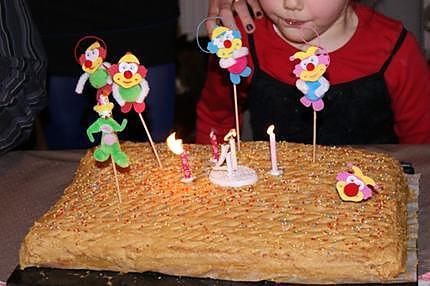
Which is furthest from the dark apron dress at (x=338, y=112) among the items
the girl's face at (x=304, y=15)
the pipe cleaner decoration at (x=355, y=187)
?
the pipe cleaner decoration at (x=355, y=187)

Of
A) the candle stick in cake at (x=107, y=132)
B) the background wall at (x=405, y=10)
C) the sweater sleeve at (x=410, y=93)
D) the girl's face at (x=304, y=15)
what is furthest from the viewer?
the background wall at (x=405, y=10)

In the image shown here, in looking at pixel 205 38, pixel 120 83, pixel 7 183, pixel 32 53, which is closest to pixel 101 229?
pixel 120 83

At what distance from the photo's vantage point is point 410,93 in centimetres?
187

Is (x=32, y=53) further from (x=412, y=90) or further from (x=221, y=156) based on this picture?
(x=412, y=90)

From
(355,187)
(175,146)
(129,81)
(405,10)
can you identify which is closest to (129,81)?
(129,81)

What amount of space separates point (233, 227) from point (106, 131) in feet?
0.79

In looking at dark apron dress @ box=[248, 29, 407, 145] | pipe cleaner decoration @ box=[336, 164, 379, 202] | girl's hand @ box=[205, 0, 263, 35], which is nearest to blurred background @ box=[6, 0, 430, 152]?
girl's hand @ box=[205, 0, 263, 35]

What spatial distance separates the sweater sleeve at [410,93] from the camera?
6.13 ft

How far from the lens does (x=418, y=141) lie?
1890 mm

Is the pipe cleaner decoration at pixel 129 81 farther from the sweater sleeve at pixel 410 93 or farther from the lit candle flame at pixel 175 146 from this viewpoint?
the sweater sleeve at pixel 410 93

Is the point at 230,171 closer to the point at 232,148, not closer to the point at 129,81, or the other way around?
the point at 232,148

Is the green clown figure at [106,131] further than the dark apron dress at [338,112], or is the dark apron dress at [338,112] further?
the dark apron dress at [338,112]

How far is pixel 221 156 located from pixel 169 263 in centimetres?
24

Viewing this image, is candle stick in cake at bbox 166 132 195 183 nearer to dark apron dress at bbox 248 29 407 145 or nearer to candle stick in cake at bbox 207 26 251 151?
candle stick in cake at bbox 207 26 251 151
